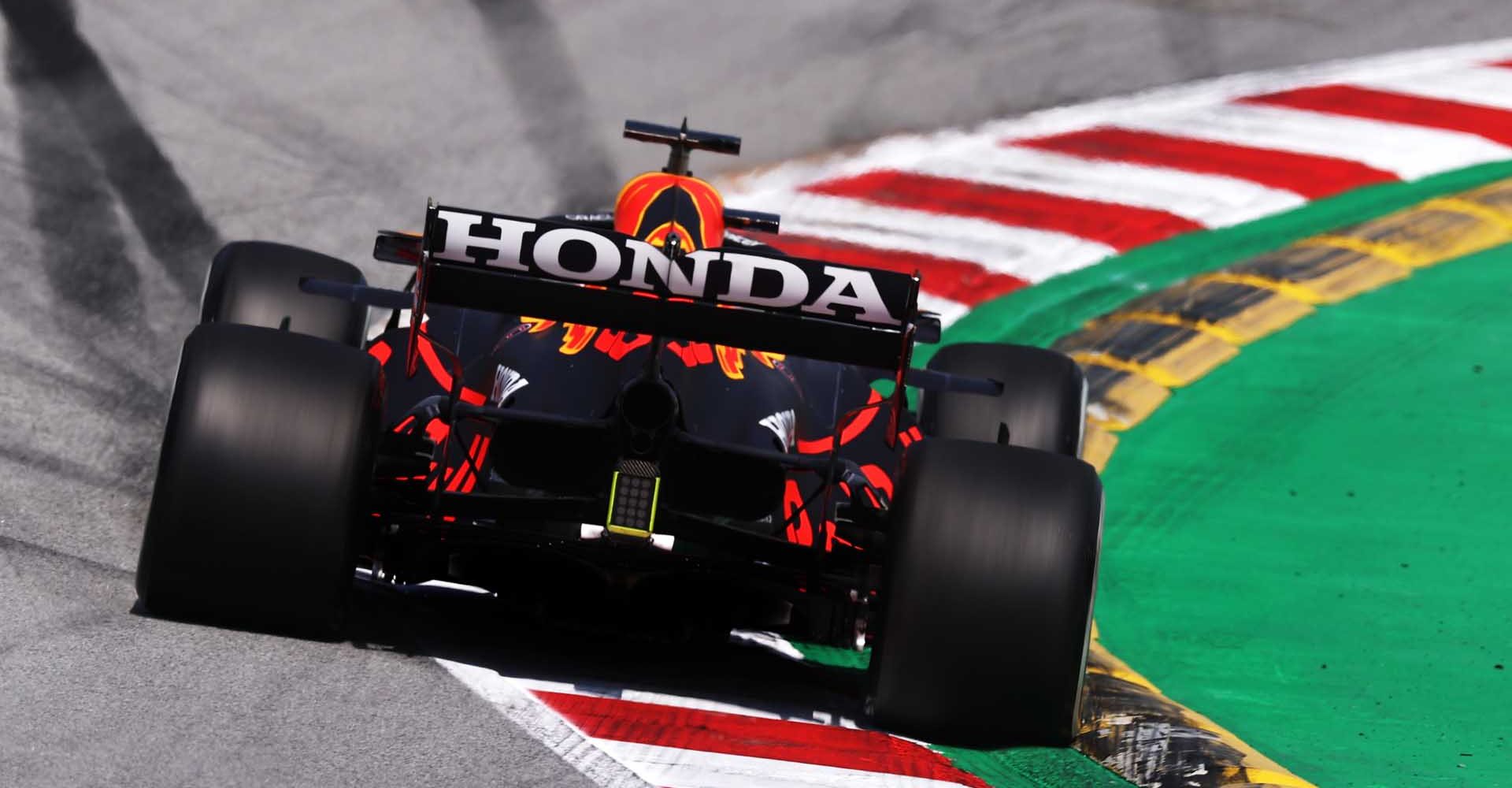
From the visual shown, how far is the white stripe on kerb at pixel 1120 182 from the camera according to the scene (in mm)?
13453

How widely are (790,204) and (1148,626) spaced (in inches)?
225

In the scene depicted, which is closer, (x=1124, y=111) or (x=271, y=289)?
(x=271, y=289)

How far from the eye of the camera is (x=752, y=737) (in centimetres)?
596

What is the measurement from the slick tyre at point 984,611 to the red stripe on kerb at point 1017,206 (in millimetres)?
6994

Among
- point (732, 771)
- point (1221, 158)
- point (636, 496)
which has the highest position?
point (1221, 158)

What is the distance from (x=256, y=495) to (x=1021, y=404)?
3.44m

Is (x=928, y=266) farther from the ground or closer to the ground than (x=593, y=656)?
farther from the ground

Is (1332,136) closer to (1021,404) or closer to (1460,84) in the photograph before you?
(1460,84)

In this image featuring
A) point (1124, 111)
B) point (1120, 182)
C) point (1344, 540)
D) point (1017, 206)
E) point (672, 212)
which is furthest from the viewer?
point (1124, 111)

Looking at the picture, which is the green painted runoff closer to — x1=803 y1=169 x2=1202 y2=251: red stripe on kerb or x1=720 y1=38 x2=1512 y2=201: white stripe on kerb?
x1=803 y1=169 x2=1202 y2=251: red stripe on kerb

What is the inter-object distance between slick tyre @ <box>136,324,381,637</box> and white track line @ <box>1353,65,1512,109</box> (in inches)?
414

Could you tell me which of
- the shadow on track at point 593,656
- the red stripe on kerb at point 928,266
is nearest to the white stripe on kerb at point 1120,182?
the red stripe on kerb at point 928,266

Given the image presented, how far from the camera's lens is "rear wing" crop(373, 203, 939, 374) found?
6207 millimetres

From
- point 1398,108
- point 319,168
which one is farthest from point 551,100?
point 1398,108
